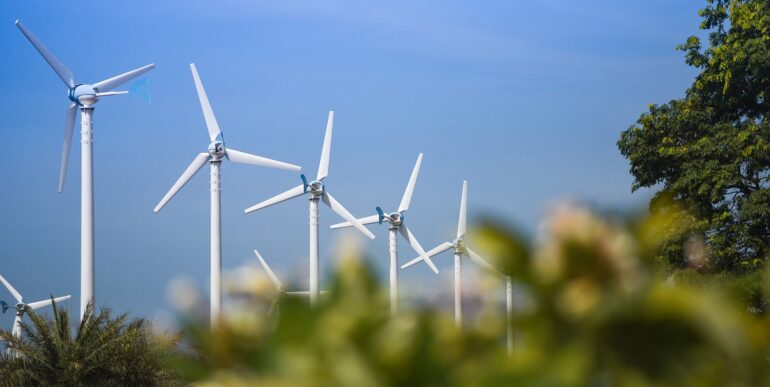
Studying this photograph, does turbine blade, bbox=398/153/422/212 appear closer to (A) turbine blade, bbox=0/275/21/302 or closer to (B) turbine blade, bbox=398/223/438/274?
(B) turbine blade, bbox=398/223/438/274

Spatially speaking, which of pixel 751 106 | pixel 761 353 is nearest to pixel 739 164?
pixel 751 106

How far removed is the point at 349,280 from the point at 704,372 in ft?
1.93

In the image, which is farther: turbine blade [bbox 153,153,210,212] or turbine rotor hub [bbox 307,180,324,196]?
turbine rotor hub [bbox 307,180,324,196]

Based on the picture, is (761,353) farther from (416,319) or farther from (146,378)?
(146,378)

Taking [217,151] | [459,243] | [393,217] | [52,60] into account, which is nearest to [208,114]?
[217,151]

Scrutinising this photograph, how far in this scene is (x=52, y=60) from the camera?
37375 millimetres

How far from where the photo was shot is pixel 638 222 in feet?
5.32

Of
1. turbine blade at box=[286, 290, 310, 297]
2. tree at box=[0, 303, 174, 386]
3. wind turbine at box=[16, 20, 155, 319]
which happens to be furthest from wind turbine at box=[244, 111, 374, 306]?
turbine blade at box=[286, 290, 310, 297]

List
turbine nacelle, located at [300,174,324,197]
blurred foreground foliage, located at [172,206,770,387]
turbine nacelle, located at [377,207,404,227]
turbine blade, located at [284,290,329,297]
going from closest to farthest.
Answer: blurred foreground foliage, located at [172,206,770,387] → turbine blade, located at [284,290,329,297] → turbine nacelle, located at [300,174,324,197] → turbine nacelle, located at [377,207,404,227]

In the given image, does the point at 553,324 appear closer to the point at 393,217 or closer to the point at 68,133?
the point at 68,133

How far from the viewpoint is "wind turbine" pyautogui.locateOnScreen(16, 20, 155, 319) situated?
3167 cm

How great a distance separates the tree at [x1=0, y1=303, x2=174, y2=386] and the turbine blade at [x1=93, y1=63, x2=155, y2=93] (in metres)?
15.0

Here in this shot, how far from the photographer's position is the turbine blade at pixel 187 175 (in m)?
35.4

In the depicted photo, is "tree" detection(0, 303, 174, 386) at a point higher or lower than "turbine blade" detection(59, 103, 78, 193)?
lower
